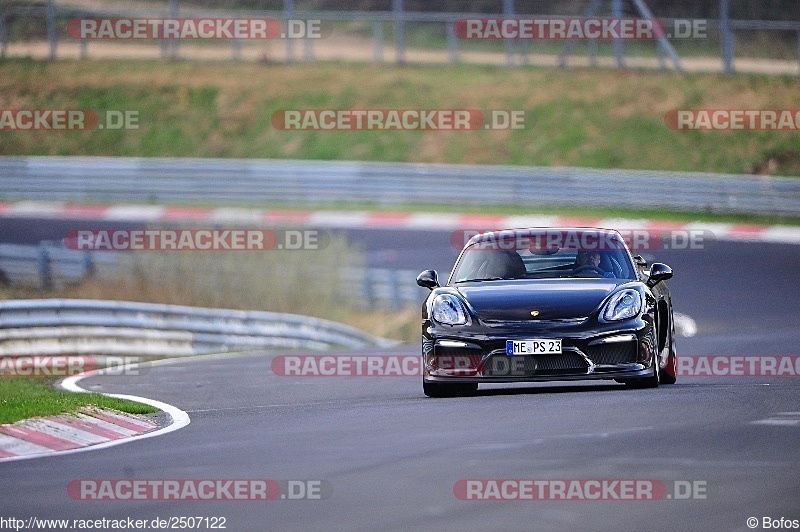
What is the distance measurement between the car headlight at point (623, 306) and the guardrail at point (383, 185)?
71.8ft

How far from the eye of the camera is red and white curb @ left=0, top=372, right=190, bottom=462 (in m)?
9.84

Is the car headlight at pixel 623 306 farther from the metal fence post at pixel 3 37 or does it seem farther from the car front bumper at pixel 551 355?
the metal fence post at pixel 3 37

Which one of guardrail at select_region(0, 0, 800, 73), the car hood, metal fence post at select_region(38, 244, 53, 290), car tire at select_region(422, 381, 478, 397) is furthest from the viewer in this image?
guardrail at select_region(0, 0, 800, 73)

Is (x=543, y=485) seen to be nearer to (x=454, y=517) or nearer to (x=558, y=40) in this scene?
(x=454, y=517)

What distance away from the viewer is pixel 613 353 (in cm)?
1129

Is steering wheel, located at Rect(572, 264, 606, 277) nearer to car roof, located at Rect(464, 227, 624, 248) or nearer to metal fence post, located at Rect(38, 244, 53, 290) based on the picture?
car roof, located at Rect(464, 227, 624, 248)

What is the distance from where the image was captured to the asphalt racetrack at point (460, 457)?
7008 millimetres

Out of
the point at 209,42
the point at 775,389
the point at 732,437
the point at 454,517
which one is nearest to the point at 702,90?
the point at 209,42

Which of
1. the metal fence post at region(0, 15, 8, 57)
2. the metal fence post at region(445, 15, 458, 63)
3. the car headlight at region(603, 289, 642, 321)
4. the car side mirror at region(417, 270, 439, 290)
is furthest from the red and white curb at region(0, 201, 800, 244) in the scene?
the car headlight at region(603, 289, 642, 321)

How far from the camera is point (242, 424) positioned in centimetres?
1072

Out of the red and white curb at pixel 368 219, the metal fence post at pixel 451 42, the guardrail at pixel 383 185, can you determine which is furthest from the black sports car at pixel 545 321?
the metal fence post at pixel 451 42

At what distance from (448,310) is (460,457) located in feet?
10.3

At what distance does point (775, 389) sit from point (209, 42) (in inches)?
1481

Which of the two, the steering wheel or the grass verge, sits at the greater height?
the steering wheel
